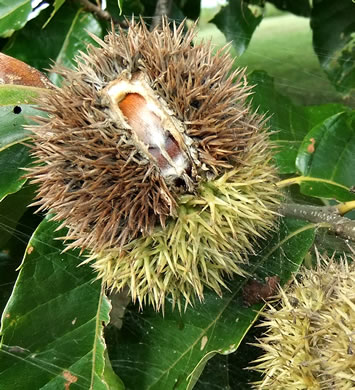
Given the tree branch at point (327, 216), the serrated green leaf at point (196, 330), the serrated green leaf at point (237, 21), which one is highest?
the serrated green leaf at point (237, 21)

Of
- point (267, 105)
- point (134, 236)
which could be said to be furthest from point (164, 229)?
point (267, 105)

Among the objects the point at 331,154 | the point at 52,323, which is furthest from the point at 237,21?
the point at 52,323

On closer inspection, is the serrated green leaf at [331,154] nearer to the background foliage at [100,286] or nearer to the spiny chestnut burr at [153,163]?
the background foliage at [100,286]

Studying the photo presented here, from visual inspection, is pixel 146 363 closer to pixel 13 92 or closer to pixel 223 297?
pixel 223 297

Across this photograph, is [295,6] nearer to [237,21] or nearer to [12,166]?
[237,21]

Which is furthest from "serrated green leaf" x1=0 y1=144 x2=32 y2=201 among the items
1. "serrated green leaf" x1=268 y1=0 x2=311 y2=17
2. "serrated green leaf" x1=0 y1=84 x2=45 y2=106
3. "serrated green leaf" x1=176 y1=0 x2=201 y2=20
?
"serrated green leaf" x1=268 y1=0 x2=311 y2=17

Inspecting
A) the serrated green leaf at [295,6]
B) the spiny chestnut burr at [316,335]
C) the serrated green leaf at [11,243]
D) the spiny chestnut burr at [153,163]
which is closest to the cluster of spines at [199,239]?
the spiny chestnut burr at [153,163]

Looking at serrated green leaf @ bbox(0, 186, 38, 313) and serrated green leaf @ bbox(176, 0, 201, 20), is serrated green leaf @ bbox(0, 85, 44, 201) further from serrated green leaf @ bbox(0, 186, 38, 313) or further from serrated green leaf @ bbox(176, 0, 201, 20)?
serrated green leaf @ bbox(176, 0, 201, 20)
